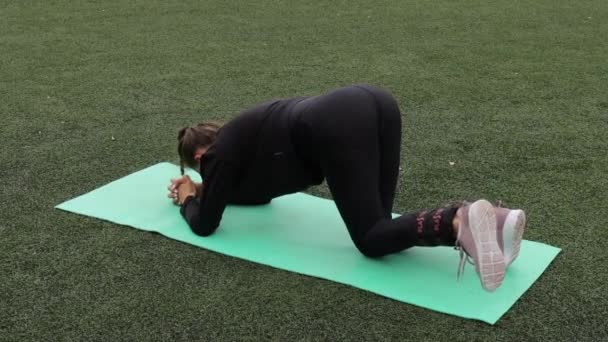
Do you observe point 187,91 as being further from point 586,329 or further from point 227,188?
point 586,329

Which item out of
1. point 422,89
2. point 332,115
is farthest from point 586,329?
point 422,89

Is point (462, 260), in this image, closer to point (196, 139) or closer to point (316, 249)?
point (316, 249)

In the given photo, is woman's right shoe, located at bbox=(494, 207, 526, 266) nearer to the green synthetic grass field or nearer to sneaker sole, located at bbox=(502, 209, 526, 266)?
sneaker sole, located at bbox=(502, 209, 526, 266)

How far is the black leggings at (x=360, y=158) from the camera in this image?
257cm

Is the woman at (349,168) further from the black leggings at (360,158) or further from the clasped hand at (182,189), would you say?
the clasped hand at (182,189)

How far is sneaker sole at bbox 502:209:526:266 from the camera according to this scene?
2.42 m

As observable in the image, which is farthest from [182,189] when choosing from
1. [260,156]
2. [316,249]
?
[316,249]

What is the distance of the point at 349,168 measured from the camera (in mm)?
2588

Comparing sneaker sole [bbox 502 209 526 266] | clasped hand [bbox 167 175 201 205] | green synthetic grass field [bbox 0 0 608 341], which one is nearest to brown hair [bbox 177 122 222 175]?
clasped hand [bbox 167 175 201 205]

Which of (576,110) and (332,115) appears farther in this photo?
(576,110)

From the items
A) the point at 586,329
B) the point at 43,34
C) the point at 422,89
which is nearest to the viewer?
the point at 586,329

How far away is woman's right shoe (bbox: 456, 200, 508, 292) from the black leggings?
196mm

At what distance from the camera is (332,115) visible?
2.59 m

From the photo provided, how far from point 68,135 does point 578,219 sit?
2.69 meters
